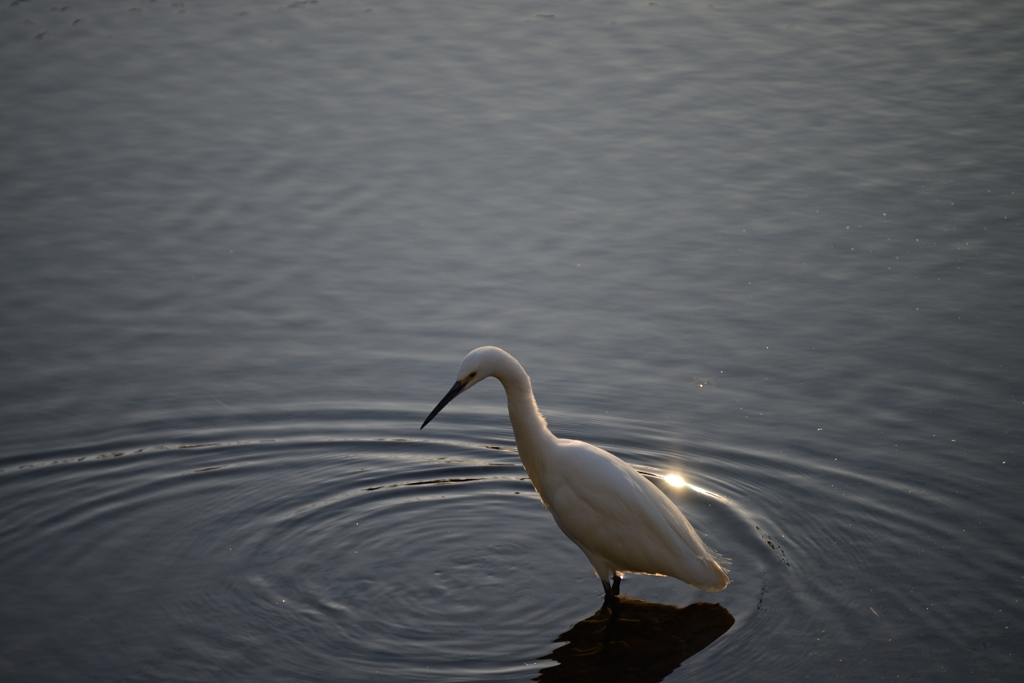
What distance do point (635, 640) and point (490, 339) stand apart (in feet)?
11.2

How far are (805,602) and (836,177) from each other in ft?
21.0

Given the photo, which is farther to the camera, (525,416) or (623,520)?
(525,416)

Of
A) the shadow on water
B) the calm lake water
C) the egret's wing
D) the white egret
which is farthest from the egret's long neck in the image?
the shadow on water

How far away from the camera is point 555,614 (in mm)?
6539

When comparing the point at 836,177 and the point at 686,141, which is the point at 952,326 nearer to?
the point at 836,177

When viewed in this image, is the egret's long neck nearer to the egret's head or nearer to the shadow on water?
the egret's head

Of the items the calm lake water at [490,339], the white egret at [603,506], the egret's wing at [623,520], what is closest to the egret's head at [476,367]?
the white egret at [603,506]

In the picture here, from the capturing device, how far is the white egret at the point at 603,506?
6.53m

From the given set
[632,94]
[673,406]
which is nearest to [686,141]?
[632,94]

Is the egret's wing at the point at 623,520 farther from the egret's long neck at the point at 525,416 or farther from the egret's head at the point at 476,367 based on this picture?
the egret's head at the point at 476,367

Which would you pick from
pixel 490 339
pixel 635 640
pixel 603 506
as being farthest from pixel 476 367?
pixel 490 339

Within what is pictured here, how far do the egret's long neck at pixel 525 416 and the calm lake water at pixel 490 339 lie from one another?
0.67 metres

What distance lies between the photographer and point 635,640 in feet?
21.0

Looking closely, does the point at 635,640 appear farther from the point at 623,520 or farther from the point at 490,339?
the point at 490,339
